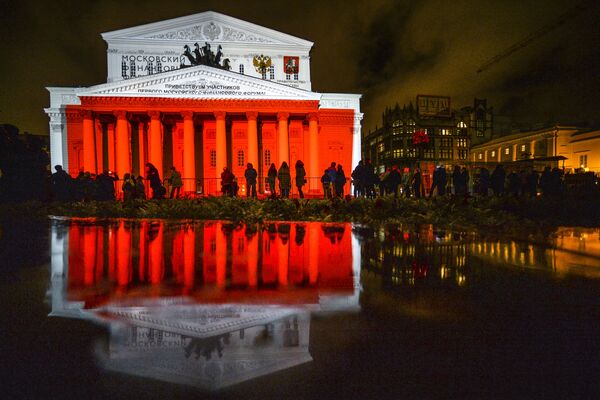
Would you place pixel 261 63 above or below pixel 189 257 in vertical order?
above

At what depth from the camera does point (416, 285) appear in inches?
160

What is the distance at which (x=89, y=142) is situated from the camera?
28094mm

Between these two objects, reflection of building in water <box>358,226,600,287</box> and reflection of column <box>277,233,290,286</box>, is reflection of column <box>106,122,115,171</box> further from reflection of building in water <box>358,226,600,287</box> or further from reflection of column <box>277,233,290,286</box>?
reflection of building in water <box>358,226,600,287</box>

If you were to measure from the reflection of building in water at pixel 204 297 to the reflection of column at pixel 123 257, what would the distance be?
14mm

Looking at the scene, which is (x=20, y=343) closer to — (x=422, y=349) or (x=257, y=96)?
(x=422, y=349)

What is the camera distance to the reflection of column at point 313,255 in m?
4.52

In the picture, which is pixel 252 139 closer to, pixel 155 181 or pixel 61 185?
pixel 155 181

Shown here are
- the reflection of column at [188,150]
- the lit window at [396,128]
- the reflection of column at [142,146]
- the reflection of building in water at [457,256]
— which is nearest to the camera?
the reflection of building in water at [457,256]

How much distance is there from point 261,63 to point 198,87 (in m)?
10.6

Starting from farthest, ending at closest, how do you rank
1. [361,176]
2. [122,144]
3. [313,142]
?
[313,142]
[122,144]
[361,176]

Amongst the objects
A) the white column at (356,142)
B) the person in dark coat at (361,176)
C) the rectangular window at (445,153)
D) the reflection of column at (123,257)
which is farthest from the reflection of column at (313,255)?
the rectangular window at (445,153)

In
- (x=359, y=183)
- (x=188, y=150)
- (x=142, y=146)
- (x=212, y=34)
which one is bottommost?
(x=359, y=183)

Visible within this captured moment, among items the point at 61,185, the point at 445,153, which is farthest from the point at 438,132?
the point at 61,185

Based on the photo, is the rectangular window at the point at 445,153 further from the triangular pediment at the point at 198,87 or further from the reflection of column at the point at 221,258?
the reflection of column at the point at 221,258
